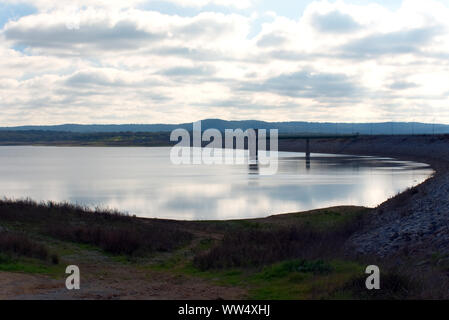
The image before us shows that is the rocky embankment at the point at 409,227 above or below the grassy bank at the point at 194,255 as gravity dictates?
above

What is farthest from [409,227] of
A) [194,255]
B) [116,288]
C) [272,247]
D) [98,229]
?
[98,229]

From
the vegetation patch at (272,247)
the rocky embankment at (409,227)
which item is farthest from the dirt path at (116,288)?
the rocky embankment at (409,227)

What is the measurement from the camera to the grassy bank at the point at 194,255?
45.5ft

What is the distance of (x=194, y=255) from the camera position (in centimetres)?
2255

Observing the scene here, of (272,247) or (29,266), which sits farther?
(272,247)

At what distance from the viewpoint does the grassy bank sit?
45.5 feet

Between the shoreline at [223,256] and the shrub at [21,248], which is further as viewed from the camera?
the shrub at [21,248]

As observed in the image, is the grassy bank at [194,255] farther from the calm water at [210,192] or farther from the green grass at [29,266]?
the calm water at [210,192]

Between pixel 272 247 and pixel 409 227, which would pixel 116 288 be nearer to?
pixel 272 247

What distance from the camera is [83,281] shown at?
51.5ft

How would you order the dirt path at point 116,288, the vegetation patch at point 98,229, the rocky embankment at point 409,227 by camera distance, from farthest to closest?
the vegetation patch at point 98,229 → the rocky embankment at point 409,227 → the dirt path at point 116,288
